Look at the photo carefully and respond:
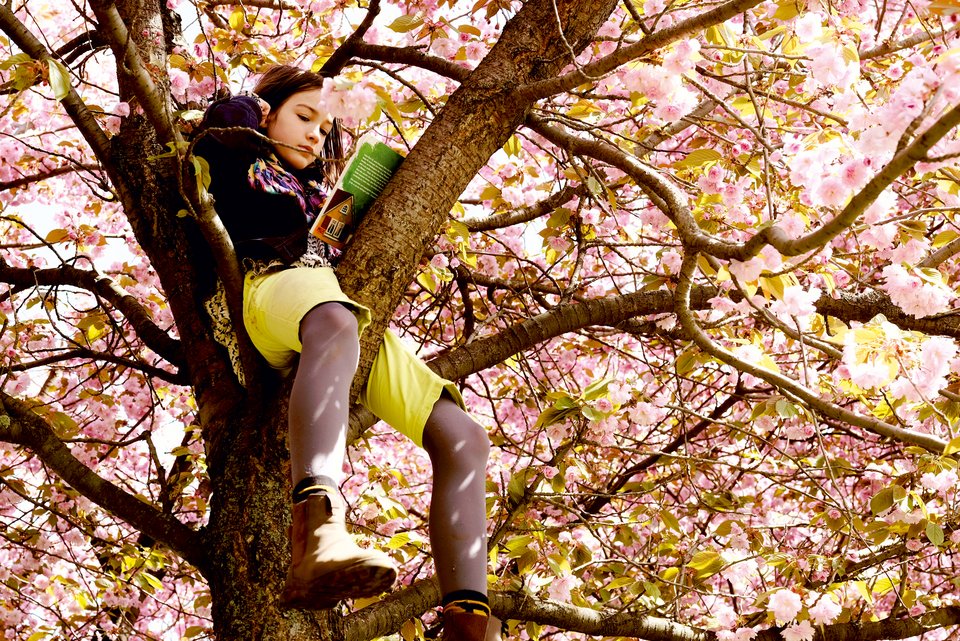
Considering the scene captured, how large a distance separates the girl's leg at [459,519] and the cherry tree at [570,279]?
242mm

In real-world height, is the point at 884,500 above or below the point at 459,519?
above

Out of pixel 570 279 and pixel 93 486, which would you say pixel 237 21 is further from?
pixel 93 486

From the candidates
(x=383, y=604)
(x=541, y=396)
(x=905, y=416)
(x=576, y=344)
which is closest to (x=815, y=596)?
(x=905, y=416)

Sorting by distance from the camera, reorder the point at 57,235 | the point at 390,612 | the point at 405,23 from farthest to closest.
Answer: the point at 57,235 < the point at 405,23 < the point at 390,612

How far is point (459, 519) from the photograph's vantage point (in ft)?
5.46

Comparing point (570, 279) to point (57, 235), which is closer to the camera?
point (570, 279)

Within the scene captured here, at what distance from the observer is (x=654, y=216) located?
11.1ft

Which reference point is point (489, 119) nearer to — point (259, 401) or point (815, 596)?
point (259, 401)

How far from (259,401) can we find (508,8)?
62.1 inches

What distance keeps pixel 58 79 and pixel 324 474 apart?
92 cm

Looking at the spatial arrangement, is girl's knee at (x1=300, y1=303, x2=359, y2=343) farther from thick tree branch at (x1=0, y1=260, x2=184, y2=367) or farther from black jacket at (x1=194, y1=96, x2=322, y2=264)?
thick tree branch at (x1=0, y1=260, x2=184, y2=367)

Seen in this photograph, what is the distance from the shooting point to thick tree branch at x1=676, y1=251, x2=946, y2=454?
1.67m

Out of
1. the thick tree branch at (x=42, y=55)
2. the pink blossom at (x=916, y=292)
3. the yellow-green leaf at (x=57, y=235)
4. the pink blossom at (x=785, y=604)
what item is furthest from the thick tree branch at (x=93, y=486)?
the pink blossom at (x=785, y=604)

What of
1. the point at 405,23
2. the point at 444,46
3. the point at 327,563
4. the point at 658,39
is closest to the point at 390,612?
the point at 327,563
